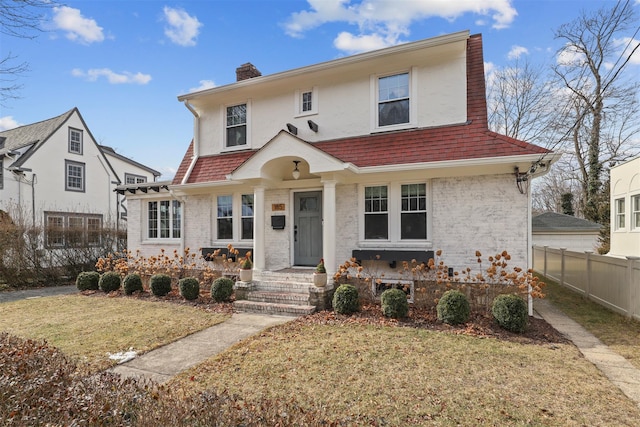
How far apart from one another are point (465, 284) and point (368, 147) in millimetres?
4227

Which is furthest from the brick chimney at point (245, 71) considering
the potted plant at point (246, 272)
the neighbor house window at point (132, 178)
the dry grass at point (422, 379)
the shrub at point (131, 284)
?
the neighbor house window at point (132, 178)

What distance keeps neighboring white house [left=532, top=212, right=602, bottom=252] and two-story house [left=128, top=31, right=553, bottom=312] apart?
12.5m

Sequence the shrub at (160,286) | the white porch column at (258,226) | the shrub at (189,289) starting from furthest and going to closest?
the shrub at (160,286) < the white porch column at (258,226) < the shrub at (189,289)

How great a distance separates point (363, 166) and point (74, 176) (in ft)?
64.2

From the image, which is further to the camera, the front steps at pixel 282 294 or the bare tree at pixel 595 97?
the bare tree at pixel 595 97

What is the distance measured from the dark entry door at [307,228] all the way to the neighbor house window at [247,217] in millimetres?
1558

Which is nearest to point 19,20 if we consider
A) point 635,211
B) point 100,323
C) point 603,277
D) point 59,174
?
point 100,323

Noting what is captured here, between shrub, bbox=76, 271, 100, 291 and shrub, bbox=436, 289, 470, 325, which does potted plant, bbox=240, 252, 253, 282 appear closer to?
shrub, bbox=436, 289, 470, 325

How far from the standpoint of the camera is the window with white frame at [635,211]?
13.0 m

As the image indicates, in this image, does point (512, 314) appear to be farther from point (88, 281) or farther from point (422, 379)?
point (88, 281)

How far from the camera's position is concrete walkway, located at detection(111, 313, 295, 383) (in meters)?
4.62

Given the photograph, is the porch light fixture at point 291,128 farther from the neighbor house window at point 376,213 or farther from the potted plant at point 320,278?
the potted plant at point 320,278

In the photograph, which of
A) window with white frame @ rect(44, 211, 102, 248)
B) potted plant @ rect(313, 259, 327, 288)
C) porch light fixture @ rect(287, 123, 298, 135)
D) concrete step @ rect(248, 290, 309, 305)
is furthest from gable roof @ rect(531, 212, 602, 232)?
window with white frame @ rect(44, 211, 102, 248)

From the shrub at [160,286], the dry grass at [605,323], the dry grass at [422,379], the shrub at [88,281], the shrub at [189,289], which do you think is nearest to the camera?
the dry grass at [422,379]
